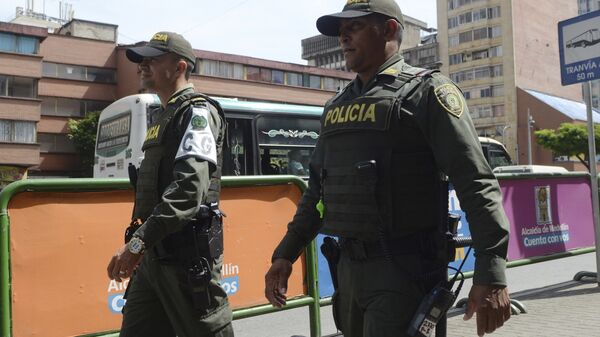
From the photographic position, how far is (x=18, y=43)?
49.2m

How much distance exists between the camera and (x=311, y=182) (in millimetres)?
2844

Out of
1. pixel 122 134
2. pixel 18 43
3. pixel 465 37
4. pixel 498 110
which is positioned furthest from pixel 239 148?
pixel 465 37

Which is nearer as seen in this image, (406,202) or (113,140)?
(406,202)

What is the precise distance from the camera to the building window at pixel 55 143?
176 ft

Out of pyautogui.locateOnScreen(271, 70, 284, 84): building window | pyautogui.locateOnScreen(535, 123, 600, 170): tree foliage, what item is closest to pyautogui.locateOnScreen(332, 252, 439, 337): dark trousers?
pyautogui.locateOnScreen(535, 123, 600, 170): tree foliage

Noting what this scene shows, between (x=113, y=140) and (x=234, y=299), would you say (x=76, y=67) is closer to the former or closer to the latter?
(x=113, y=140)

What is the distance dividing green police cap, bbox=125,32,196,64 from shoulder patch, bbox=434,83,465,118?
152 centimetres

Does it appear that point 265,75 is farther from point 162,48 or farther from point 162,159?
point 162,159

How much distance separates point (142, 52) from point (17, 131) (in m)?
50.1

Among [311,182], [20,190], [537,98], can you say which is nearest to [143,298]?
[311,182]

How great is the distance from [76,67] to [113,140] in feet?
152

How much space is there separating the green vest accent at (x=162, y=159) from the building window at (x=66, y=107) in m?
55.7

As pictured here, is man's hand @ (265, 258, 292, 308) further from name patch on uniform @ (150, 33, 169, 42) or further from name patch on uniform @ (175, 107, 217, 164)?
name patch on uniform @ (150, 33, 169, 42)

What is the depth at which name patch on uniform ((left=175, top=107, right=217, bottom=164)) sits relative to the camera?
2836 mm
